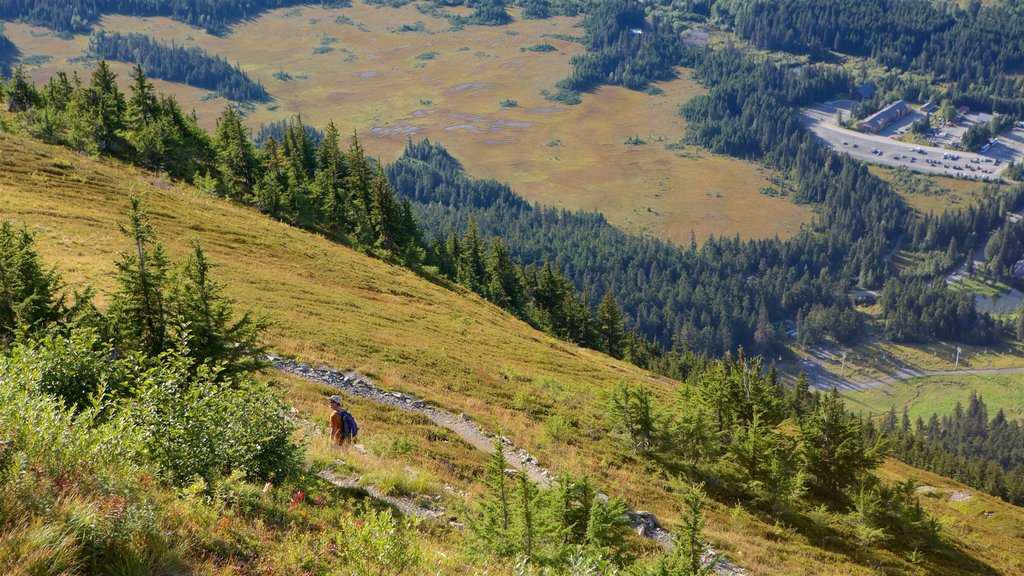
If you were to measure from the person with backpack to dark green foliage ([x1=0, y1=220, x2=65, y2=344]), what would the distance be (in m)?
8.44

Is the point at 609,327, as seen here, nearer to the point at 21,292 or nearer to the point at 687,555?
the point at 687,555

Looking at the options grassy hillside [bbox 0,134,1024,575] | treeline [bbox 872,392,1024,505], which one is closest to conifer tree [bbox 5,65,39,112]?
grassy hillside [bbox 0,134,1024,575]

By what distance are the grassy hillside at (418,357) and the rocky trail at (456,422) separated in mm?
896

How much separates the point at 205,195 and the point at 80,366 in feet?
209

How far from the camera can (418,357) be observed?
39938mm

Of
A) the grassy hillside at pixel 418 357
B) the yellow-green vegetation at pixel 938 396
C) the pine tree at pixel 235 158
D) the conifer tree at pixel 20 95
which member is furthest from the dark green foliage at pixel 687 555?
the yellow-green vegetation at pixel 938 396

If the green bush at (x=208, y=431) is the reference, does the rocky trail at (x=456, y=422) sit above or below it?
below

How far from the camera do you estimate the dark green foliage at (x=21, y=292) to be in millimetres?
18641

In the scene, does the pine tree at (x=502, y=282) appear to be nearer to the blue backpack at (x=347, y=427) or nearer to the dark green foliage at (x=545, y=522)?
the blue backpack at (x=347, y=427)

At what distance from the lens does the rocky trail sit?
2567cm

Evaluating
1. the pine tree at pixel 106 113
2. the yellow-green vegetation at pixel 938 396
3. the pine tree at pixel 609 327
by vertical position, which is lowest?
the yellow-green vegetation at pixel 938 396

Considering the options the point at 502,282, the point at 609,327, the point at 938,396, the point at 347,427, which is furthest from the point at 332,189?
the point at 938,396

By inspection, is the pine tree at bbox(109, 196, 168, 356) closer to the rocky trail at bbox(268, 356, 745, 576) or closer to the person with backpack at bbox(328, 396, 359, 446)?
the person with backpack at bbox(328, 396, 359, 446)

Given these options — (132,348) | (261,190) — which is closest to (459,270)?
(261,190)
